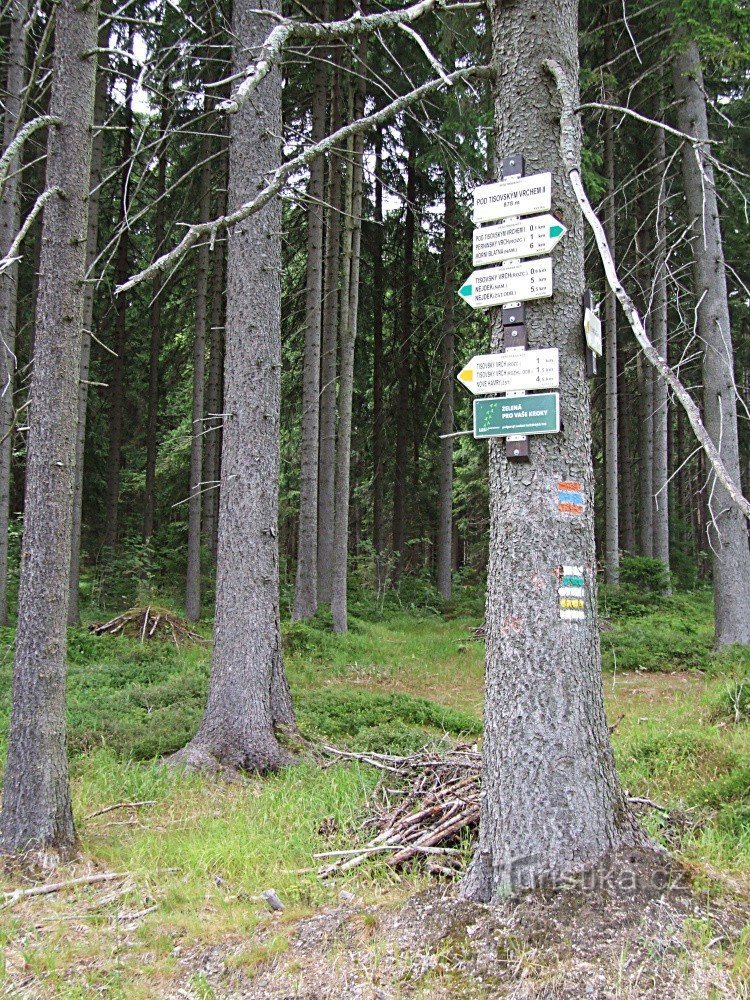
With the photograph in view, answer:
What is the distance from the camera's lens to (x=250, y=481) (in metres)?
6.70

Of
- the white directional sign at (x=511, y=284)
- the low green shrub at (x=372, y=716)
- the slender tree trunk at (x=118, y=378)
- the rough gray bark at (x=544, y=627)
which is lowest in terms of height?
the low green shrub at (x=372, y=716)

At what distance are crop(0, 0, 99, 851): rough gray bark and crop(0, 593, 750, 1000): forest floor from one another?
40 centimetres

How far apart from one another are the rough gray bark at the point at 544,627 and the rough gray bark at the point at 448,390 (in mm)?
12846

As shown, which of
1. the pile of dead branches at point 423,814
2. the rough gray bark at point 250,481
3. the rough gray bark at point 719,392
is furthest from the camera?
the rough gray bark at point 719,392

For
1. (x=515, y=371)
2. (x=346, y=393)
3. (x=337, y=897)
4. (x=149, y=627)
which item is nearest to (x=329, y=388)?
(x=346, y=393)

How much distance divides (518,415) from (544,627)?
36.5 inches

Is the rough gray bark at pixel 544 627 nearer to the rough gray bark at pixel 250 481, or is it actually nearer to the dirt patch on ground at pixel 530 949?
the dirt patch on ground at pixel 530 949

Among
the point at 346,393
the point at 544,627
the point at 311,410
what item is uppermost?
the point at 346,393

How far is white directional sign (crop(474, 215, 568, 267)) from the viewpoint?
10.9 feet

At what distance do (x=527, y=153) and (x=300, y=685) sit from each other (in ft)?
26.2

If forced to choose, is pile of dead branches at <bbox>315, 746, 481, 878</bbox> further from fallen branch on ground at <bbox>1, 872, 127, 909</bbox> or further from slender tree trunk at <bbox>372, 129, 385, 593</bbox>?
slender tree trunk at <bbox>372, 129, 385, 593</bbox>

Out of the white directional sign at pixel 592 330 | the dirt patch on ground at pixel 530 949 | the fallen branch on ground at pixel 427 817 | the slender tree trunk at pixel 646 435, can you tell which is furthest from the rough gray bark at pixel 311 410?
the dirt patch on ground at pixel 530 949

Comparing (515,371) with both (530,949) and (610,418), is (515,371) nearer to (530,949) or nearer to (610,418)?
(530,949)

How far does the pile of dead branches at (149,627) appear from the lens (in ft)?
40.5
